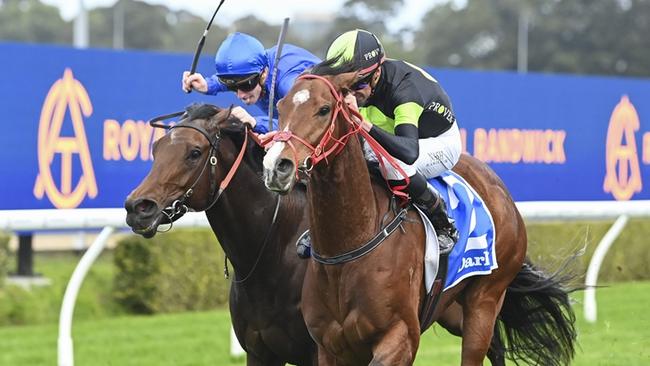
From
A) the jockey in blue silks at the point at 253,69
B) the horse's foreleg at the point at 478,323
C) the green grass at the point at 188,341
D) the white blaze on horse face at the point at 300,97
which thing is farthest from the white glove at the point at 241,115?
the green grass at the point at 188,341

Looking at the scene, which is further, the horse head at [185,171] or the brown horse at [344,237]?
the horse head at [185,171]

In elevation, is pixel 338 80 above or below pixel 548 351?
above

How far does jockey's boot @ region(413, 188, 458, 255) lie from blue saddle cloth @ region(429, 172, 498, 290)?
0.07 metres

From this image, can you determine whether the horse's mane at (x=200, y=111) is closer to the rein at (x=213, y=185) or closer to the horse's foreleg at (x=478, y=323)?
the rein at (x=213, y=185)

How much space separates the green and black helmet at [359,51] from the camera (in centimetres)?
361

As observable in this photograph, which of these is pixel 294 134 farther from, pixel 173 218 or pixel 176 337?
pixel 176 337

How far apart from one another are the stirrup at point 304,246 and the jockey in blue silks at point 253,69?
1.67 ft

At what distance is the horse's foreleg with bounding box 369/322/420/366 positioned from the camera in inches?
138

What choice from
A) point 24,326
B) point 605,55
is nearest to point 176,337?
point 24,326

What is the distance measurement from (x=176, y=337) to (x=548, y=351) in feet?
8.40

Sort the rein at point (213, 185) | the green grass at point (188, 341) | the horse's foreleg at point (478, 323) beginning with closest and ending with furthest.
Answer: the rein at point (213, 185) < the horse's foreleg at point (478, 323) < the green grass at point (188, 341)

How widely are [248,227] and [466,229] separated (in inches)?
31.8

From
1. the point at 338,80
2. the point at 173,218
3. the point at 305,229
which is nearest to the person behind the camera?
the point at 338,80

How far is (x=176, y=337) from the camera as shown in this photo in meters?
6.68
